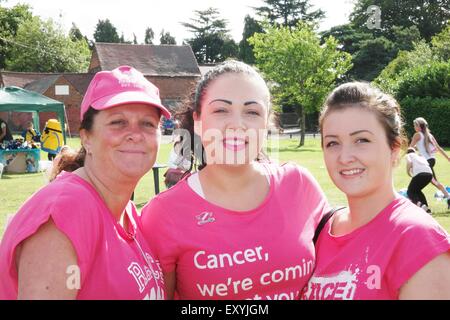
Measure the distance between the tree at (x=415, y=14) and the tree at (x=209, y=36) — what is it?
77.9ft

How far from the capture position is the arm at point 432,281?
2293 mm

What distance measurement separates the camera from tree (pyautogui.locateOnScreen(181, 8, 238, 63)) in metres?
86.1

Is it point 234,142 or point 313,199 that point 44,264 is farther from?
point 313,199

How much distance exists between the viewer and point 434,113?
33.8m

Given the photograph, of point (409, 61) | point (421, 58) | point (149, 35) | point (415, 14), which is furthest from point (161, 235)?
point (149, 35)

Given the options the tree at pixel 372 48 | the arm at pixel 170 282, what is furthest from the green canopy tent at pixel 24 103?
the tree at pixel 372 48

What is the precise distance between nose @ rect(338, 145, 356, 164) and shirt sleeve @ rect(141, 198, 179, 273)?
40.4 inches

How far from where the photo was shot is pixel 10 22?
2891 inches

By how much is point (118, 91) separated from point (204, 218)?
34.3 inches

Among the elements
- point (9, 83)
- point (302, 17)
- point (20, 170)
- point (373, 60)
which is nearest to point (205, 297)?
point (20, 170)

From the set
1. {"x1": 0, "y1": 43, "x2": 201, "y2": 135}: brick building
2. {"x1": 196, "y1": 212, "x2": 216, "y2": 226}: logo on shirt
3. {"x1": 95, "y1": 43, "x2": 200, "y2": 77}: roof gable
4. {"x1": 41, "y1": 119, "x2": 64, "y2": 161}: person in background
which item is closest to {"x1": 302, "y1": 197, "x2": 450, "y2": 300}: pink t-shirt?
{"x1": 196, "y1": 212, "x2": 216, "y2": 226}: logo on shirt

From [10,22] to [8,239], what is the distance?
80016 millimetres

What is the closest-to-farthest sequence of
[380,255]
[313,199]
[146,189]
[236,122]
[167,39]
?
[380,255] → [236,122] → [313,199] → [146,189] → [167,39]
